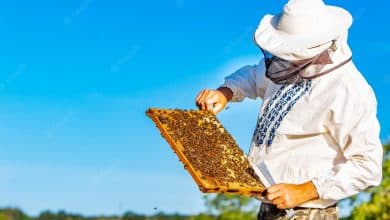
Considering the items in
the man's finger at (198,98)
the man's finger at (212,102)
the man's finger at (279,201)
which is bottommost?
the man's finger at (279,201)

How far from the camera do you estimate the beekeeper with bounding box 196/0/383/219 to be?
4.54 metres

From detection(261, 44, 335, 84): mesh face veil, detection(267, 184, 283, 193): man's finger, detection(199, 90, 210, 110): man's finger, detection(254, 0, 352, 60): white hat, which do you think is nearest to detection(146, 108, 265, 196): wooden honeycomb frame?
detection(267, 184, 283, 193): man's finger

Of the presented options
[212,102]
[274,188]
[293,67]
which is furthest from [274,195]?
[212,102]

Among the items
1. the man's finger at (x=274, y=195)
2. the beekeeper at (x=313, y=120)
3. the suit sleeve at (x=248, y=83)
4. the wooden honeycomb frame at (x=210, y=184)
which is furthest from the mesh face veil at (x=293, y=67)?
the man's finger at (x=274, y=195)

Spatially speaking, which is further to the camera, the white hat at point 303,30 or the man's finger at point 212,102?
the man's finger at point 212,102

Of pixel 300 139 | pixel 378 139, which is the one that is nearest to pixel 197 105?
pixel 300 139

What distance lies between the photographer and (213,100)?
5.18 meters

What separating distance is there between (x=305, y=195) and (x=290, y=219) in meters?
0.21

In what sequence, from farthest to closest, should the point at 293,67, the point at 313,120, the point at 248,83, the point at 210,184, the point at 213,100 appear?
1. the point at 248,83
2. the point at 213,100
3. the point at 293,67
4. the point at 313,120
5. the point at 210,184

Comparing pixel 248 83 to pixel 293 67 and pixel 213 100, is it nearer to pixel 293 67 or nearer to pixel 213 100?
pixel 213 100

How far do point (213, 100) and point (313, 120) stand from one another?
0.77 m

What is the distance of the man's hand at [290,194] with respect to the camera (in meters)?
4.45

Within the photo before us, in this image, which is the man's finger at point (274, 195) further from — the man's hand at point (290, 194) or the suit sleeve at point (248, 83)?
the suit sleeve at point (248, 83)

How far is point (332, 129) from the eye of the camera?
4613mm
